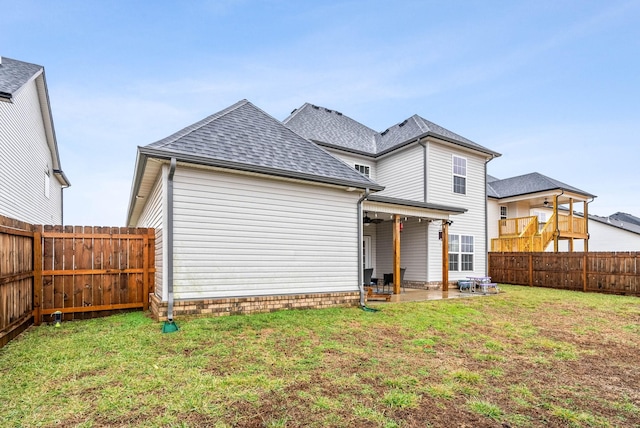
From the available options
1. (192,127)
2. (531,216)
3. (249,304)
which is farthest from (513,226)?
(192,127)

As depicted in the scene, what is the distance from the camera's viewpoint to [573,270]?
1351cm

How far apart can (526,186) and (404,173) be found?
11.1m

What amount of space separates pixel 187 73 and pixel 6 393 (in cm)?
1552

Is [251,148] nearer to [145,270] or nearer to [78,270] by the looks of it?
[145,270]

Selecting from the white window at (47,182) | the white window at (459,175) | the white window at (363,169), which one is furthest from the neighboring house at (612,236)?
the white window at (47,182)

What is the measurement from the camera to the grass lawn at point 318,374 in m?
2.88

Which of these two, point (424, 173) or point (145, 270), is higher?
point (424, 173)

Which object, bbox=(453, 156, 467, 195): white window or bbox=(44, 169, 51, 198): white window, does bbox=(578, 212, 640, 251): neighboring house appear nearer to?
bbox=(453, 156, 467, 195): white window

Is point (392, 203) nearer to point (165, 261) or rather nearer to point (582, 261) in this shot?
point (165, 261)

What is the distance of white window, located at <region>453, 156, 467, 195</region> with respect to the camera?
45.8ft

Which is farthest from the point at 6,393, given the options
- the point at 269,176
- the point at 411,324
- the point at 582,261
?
the point at 582,261

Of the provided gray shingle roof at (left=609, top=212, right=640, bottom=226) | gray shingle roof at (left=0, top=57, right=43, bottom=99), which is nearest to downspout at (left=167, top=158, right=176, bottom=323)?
gray shingle roof at (left=0, top=57, right=43, bottom=99)

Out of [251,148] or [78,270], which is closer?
[78,270]

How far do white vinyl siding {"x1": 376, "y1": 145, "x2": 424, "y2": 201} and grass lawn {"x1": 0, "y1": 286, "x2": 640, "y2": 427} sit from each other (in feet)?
24.8
